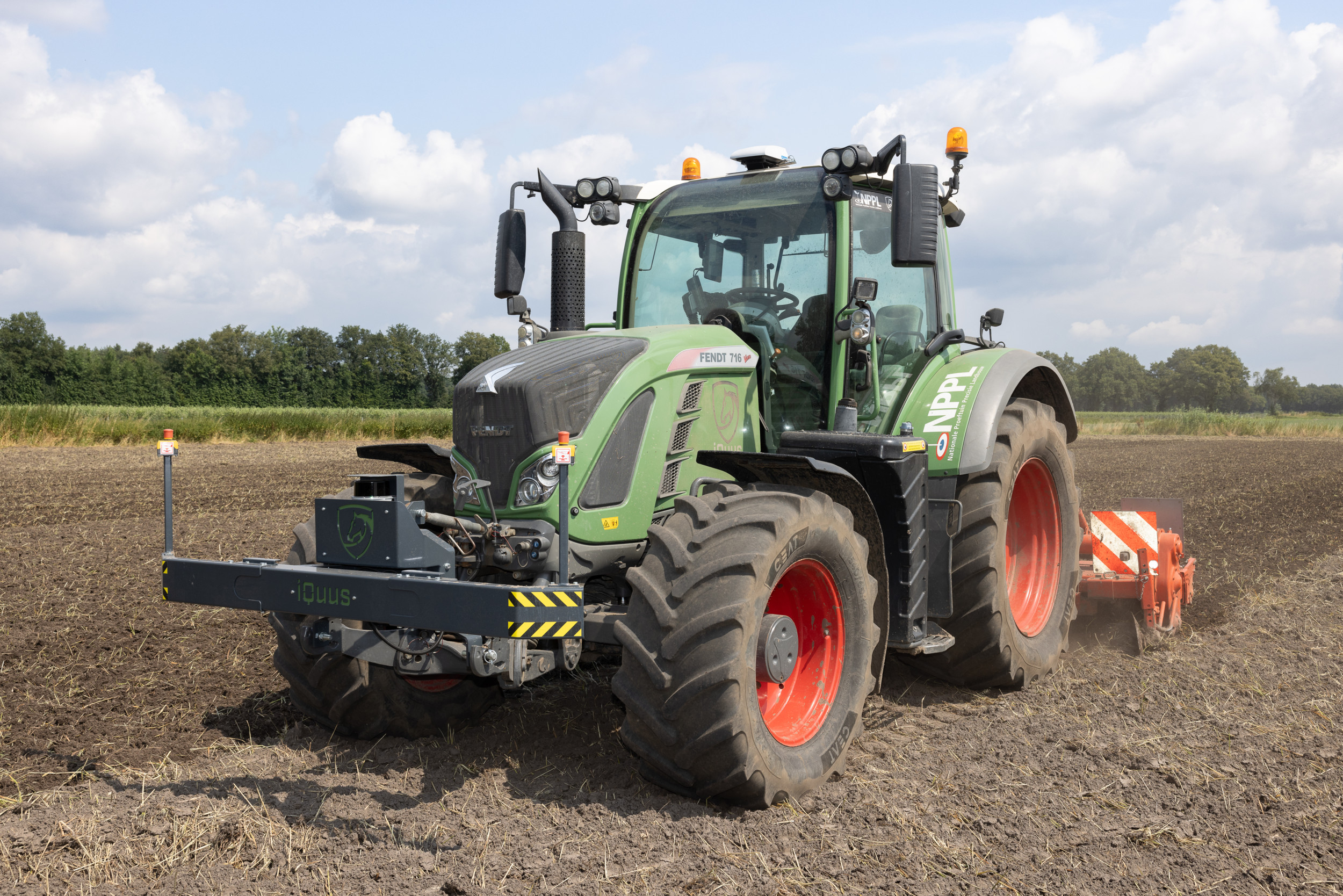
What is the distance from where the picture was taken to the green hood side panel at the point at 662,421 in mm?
4141

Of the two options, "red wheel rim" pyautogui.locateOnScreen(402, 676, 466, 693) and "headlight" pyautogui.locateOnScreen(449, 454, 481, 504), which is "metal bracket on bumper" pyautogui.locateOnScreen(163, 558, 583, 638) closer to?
"headlight" pyautogui.locateOnScreen(449, 454, 481, 504)

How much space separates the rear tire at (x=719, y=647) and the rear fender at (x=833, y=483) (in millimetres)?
146

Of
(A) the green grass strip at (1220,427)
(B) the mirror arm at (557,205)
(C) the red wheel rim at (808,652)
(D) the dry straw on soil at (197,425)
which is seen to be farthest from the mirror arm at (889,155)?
(A) the green grass strip at (1220,427)

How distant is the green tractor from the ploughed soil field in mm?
288

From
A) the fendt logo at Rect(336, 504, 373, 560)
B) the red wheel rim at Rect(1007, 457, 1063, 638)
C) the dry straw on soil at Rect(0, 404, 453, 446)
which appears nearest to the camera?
the fendt logo at Rect(336, 504, 373, 560)

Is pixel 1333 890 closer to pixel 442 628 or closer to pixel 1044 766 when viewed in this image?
pixel 1044 766

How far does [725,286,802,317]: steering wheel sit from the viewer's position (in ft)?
17.1

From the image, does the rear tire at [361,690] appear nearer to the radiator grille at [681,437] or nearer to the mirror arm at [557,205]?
the radiator grille at [681,437]

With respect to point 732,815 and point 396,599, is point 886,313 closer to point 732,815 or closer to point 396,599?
point 732,815

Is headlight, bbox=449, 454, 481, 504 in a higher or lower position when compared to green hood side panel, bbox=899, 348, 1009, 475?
lower

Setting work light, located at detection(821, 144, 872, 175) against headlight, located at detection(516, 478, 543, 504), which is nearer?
headlight, located at detection(516, 478, 543, 504)

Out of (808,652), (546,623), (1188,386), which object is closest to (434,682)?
(546,623)

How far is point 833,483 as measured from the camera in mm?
4355

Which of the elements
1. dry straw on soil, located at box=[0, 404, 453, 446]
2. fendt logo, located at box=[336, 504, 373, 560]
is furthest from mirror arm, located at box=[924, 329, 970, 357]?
dry straw on soil, located at box=[0, 404, 453, 446]
